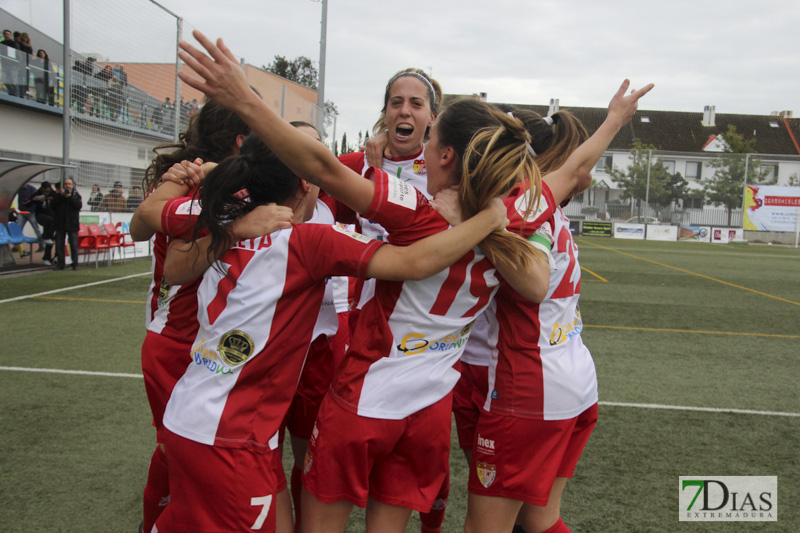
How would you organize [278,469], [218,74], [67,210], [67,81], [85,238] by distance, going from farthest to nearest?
[85,238], [67,81], [67,210], [278,469], [218,74]

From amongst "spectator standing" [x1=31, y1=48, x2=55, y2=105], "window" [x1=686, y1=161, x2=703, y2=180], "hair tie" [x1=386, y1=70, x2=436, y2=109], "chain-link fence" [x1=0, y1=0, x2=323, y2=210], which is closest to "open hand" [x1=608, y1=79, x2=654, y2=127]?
"hair tie" [x1=386, y1=70, x2=436, y2=109]

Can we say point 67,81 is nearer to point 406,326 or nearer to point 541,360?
point 406,326

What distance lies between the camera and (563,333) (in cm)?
222

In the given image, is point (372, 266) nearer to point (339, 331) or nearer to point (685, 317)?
point (339, 331)

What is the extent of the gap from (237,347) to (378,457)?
0.55 metres

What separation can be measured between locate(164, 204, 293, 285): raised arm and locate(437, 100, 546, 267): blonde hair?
57 cm

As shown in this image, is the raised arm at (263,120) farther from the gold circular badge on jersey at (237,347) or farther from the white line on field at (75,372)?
the white line on field at (75,372)

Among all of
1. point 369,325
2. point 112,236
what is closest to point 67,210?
point 112,236

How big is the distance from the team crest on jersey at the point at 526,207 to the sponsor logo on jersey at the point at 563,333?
1.41 feet

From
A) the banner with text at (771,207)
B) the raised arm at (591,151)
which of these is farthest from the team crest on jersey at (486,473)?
the banner with text at (771,207)

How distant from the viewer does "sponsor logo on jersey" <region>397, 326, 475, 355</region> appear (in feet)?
6.16

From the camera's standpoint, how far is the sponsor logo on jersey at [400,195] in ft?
5.89

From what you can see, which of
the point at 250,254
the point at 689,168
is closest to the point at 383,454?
the point at 250,254

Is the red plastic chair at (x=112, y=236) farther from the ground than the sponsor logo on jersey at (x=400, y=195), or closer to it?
closer to it
